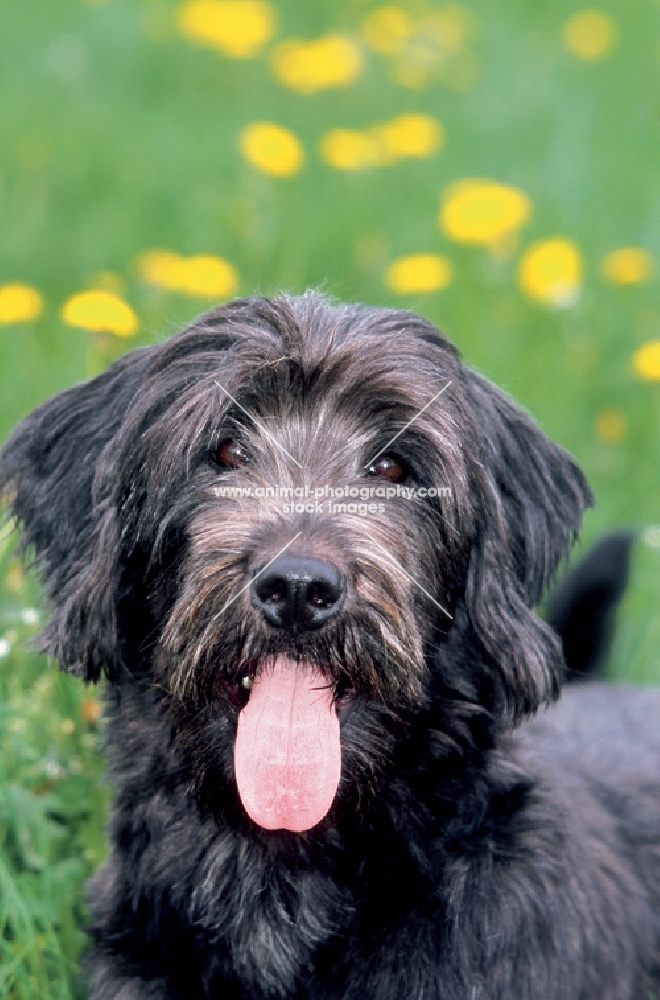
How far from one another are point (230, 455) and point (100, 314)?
0.93 meters

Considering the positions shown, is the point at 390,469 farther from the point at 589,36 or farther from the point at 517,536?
the point at 589,36

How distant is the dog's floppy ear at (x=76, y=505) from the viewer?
303cm

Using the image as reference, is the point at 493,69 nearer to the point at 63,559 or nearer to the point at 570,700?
the point at 570,700

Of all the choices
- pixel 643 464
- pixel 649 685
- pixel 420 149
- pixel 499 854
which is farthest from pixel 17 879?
pixel 420 149

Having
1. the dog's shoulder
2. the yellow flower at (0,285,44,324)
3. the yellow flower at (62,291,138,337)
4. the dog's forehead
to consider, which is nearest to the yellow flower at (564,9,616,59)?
the yellow flower at (0,285,44,324)

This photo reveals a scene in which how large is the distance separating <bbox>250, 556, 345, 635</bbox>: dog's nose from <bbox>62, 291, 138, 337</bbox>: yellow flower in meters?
1.36

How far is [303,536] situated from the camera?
273 cm

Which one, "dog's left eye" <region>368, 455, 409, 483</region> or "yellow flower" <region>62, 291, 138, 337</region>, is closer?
"dog's left eye" <region>368, 455, 409, 483</region>

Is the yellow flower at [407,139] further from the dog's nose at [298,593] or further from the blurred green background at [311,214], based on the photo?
the dog's nose at [298,593]

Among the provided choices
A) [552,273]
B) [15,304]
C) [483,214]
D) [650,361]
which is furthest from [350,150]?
[15,304]

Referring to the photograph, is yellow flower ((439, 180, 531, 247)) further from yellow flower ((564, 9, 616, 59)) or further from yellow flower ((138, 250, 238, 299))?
yellow flower ((564, 9, 616, 59))

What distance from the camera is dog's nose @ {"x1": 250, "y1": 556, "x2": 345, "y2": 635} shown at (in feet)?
8.61

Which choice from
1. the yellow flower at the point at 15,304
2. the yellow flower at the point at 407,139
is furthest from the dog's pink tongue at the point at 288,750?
the yellow flower at the point at 407,139

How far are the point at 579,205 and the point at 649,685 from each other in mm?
3595
